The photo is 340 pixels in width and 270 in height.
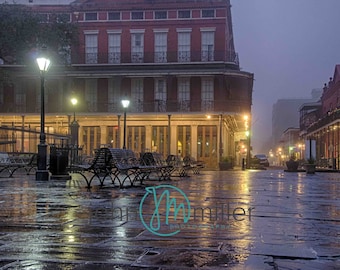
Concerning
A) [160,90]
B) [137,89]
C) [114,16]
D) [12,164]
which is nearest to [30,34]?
[114,16]

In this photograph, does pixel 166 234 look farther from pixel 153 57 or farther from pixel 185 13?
pixel 185 13

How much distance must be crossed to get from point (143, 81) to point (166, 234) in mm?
34470

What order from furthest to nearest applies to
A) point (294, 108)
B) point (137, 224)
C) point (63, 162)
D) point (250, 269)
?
point (294, 108) → point (63, 162) → point (137, 224) → point (250, 269)

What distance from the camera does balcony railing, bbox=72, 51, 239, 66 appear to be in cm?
3888

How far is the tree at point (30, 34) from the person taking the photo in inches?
1289

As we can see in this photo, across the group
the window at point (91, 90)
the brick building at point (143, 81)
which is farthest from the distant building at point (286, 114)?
the window at point (91, 90)

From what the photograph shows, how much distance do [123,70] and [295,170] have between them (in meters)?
15.8

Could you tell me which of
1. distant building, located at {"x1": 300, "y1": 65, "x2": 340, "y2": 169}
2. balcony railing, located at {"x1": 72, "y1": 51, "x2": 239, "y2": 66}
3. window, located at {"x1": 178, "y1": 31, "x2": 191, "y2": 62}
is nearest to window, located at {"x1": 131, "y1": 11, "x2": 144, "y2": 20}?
balcony railing, located at {"x1": 72, "y1": 51, "x2": 239, "y2": 66}

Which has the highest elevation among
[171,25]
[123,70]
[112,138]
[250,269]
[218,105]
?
[171,25]

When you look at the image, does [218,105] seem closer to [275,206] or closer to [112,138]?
[112,138]

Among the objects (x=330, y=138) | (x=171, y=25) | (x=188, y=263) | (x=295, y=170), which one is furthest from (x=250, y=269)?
(x=330, y=138)

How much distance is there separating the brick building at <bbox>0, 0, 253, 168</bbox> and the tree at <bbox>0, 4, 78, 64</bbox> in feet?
2.81

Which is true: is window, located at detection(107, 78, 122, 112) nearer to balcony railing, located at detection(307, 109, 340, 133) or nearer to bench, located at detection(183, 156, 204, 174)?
bench, located at detection(183, 156, 204, 174)

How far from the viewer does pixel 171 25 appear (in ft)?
131
